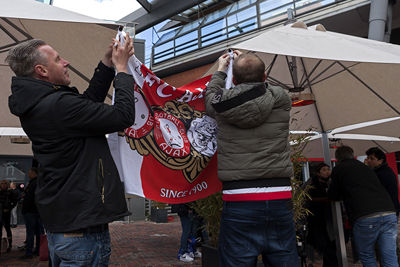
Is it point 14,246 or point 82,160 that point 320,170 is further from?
point 14,246

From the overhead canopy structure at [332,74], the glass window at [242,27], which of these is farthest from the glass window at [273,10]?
the overhead canopy structure at [332,74]

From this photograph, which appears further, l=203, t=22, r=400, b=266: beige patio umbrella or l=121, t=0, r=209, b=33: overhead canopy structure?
l=121, t=0, r=209, b=33: overhead canopy structure

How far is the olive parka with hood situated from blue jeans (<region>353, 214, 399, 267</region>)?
2454mm

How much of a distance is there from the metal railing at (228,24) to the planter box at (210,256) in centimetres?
1319

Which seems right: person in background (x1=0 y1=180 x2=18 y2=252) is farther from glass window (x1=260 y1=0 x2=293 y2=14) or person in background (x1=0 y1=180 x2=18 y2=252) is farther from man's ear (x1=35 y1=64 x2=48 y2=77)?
glass window (x1=260 y1=0 x2=293 y2=14)

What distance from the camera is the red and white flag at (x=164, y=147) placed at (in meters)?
2.45

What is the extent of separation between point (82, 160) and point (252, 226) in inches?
38.4

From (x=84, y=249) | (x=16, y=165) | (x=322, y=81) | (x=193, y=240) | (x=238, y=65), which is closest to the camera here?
(x=84, y=249)

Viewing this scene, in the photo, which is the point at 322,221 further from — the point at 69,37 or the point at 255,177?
the point at 69,37

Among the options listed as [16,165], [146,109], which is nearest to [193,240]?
[146,109]

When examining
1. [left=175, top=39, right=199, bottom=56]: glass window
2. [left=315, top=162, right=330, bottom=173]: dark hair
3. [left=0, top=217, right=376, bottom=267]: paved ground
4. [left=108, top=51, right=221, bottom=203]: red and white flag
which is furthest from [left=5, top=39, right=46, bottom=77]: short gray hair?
[left=175, top=39, right=199, bottom=56]: glass window

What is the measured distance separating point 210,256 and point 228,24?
631 inches

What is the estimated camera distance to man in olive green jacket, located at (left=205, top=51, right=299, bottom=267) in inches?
72.9

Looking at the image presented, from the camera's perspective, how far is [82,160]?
67.4 inches
